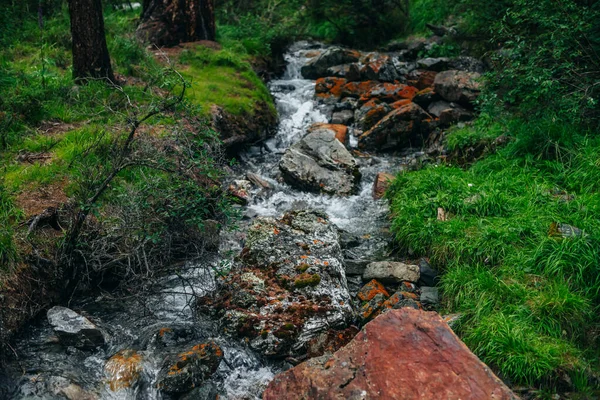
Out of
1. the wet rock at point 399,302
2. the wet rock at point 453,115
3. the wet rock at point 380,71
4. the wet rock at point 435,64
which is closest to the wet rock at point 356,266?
the wet rock at point 399,302

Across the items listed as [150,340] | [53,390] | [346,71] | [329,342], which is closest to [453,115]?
[346,71]

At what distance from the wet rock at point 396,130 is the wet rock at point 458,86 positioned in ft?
3.27

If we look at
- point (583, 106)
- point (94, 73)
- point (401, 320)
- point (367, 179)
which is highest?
point (94, 73)

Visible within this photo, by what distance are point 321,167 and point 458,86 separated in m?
4.15

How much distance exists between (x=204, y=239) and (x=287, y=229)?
122 cm

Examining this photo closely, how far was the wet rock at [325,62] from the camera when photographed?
15.2 m

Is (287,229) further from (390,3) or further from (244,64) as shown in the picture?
(390,3)

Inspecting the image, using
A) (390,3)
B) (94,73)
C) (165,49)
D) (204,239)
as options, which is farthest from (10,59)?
(390,3)

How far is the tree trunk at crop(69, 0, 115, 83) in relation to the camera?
809 centimetres

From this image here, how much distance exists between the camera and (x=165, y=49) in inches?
508

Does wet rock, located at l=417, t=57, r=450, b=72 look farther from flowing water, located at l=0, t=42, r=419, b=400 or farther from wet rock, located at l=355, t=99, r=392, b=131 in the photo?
flowing water, located at l=0, t=42, r=419, b=400

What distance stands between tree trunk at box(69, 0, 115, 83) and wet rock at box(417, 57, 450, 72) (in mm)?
8696

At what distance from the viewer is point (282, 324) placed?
484cm

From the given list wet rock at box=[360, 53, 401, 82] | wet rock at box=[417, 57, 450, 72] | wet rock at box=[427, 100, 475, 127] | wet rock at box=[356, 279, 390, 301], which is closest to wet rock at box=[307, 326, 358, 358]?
wet rock at box=[356, 279, 390, 301]
